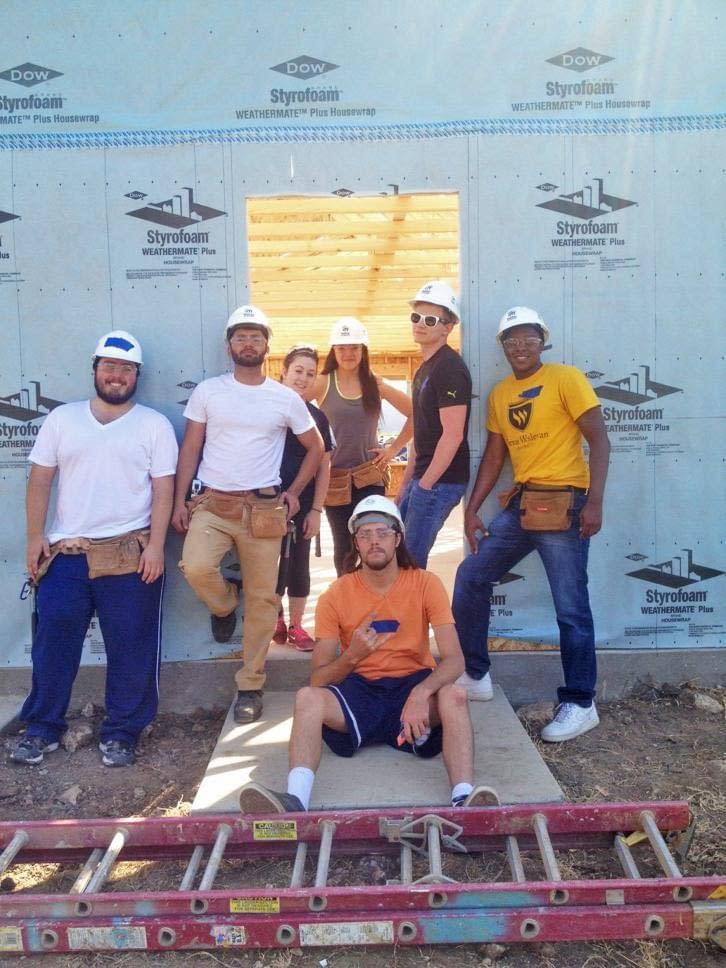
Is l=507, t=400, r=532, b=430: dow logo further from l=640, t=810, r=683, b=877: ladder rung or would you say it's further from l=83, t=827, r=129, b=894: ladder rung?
l=83, t=827, r=129, b=894: ladder rung

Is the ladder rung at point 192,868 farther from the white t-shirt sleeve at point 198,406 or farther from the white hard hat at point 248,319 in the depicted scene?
the white hard hat at point 248,319

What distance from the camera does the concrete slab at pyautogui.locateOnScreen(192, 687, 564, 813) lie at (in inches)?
139

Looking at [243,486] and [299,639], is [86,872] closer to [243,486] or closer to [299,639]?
[243,486]

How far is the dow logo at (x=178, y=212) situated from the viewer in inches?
187

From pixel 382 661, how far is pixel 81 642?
5.29ft

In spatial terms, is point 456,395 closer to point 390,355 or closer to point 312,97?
point 312,97

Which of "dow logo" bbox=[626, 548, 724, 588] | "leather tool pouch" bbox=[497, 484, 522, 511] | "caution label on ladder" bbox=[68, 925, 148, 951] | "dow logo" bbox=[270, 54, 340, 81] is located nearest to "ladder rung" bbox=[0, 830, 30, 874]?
"caution label on ladder" bbox=[68, 925, 148, 951]

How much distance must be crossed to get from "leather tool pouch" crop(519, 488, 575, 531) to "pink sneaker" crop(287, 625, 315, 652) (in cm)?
148

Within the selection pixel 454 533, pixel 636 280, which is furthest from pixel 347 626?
pixel 454 533

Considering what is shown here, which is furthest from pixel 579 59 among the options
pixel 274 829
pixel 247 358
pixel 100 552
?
pixel 274 829

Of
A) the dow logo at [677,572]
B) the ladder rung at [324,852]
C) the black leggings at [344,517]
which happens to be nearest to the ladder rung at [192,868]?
the ladder rung at [324,852]

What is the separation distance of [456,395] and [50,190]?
8.12 feet

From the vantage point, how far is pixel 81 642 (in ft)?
14.4

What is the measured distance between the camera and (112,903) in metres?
2.75
